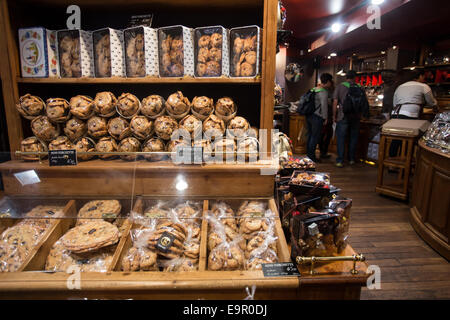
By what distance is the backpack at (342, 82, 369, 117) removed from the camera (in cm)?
524

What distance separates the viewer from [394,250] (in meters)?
2.57

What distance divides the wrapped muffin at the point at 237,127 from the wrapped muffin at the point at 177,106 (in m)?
0.25

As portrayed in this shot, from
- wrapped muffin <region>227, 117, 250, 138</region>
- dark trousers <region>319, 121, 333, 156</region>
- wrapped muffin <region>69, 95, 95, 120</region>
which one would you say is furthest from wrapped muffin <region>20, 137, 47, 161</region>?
dark trousers <region>319, 121, 333, 156</region>

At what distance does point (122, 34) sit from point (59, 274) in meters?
1.19

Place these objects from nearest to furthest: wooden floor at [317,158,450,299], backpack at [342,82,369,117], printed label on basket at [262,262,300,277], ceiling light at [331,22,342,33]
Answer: printed label on basket at [262,262,300,277] < wooden floor at [317,158,450,299] < backpack at [342,82,369,117] < ceiling light at [331,22,342,33]

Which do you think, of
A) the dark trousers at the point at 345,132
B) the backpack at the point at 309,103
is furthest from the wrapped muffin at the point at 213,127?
the dark trousers at the point at 345,132

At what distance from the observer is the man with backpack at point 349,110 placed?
17.2 ft

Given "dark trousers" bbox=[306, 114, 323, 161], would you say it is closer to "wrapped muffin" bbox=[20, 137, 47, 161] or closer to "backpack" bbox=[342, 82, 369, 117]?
"backpack" bbox=[342, 82, 369, 117]

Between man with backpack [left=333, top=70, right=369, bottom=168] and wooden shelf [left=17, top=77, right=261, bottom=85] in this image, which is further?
man with backpack [left=333, top=70, right=369, bottom=168]

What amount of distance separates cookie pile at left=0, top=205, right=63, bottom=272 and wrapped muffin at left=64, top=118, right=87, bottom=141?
0.40 m

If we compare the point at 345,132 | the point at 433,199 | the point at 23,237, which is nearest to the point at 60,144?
the point at 23,237

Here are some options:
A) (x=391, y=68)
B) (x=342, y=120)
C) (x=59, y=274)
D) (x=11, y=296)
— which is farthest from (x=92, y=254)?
(x=391, y=68)

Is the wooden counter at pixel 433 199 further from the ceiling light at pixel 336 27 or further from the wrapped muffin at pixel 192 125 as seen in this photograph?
the ceiling light at pixel 336 27
